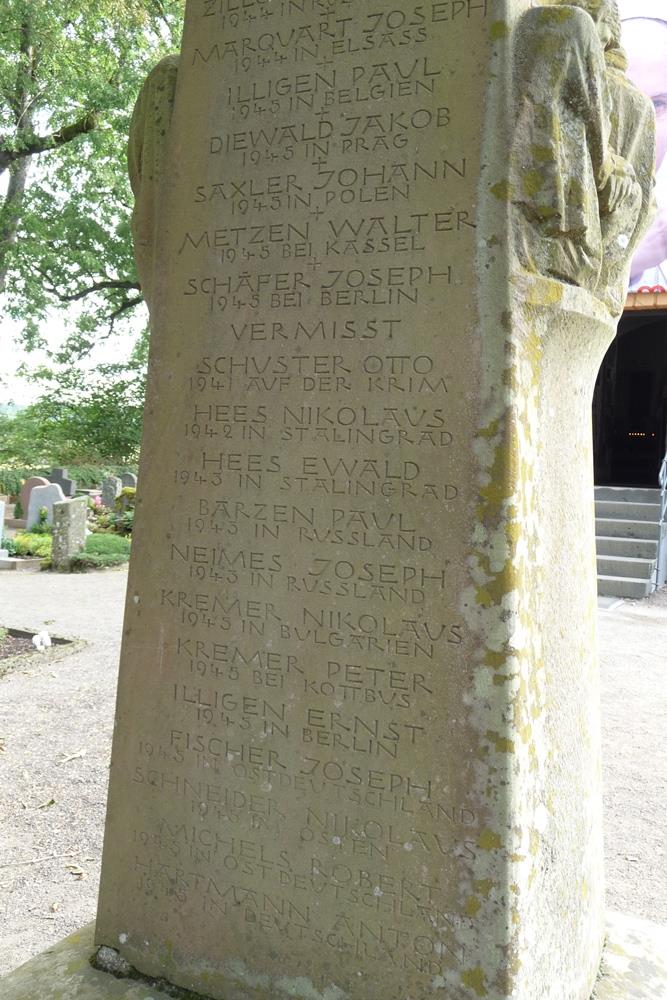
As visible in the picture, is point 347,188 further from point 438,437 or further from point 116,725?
point 116,725

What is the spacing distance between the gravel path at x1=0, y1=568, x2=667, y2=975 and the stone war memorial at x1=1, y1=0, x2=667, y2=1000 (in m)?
1.40

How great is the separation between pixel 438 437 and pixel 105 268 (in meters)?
23.4

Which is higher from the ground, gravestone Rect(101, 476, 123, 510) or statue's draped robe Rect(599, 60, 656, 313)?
gravestone Rect(101, 476, 123, 510)

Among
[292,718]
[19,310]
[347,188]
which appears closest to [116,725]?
[292,718]

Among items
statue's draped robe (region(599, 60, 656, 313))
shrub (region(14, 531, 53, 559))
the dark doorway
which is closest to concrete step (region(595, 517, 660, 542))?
the dark doorway

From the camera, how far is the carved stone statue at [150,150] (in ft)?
7.23

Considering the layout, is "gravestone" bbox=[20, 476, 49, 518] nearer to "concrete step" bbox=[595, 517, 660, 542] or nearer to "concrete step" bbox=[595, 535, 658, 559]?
"concrete step" bbox=[595, 517, 660, 542]

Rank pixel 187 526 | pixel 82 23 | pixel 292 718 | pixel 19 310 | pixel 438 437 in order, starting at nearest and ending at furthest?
pixel 438 437 < pixel 292 718 < pixel 187 526 < pixel 82 23 < pixel 19 310

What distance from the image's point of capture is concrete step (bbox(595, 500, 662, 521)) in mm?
12578

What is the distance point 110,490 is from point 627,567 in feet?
39.3

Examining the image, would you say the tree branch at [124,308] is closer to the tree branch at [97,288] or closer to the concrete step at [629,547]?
the tree branch at [97,288]

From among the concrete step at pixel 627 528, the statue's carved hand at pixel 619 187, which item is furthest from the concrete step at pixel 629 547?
the statue's carved hand at pixel 619 187

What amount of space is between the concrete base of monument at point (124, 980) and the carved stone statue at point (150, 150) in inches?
66.9

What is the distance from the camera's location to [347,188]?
195 centimetres
